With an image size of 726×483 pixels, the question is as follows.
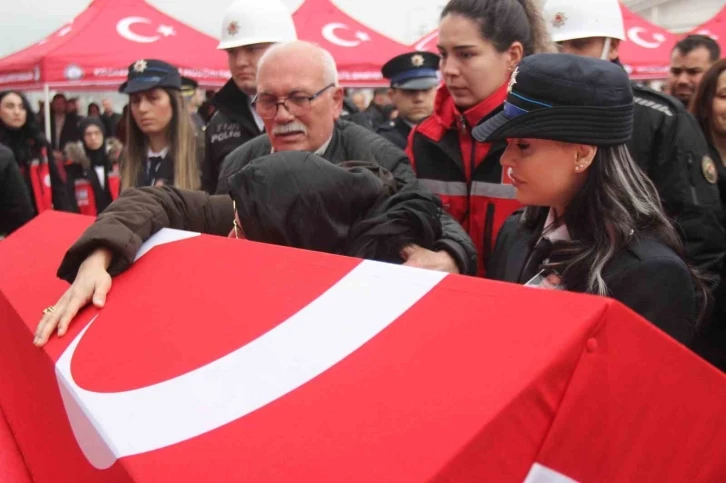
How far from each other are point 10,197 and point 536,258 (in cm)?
369

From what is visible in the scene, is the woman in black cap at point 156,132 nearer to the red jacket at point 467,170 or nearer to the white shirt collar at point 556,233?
the red jacket at point 467,170

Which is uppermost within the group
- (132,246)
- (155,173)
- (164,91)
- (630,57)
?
(132,246)

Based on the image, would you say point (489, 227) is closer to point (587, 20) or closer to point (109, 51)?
point (587, 20)

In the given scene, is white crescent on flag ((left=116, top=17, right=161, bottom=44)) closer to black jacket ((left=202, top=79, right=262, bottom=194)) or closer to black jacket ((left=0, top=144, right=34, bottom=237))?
black jacket ((left=0, top=144, right=34, bottom=237))

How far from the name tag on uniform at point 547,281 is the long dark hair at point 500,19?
4.16 ft

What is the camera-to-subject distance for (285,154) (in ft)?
5.88

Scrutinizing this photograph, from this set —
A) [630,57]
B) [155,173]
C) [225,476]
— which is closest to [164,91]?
[155,173]

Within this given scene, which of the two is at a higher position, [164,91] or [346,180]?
[346,180]

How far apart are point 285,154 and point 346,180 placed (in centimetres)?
15

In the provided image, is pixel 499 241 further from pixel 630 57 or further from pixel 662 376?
pixel 630 57

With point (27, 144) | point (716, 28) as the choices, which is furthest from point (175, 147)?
point (716, 28)

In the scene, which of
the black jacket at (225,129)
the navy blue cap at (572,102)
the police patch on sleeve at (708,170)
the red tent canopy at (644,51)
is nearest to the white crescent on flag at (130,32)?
the black jacket at (225,129)

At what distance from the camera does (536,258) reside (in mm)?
1882

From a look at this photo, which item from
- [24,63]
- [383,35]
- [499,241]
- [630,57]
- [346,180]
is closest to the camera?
[346,180]
